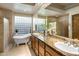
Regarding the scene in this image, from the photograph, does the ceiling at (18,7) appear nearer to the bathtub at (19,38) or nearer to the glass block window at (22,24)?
the glass block window at (22,24)

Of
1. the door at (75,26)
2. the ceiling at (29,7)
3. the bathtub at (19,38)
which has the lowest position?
the bathtub at (19,38)

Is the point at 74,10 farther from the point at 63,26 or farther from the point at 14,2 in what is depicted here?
the point at 14,2

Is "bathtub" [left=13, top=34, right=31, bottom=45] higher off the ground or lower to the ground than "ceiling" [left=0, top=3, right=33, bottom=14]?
lower

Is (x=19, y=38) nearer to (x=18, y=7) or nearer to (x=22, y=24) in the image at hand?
(x=22, y=24)

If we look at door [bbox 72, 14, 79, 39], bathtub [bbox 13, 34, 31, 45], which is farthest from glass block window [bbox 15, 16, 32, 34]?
door [bbox 72, 14, 79, 39]

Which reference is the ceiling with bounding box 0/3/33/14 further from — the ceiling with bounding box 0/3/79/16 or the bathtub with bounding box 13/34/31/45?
the bathtub with bounding box 13/34/31/45

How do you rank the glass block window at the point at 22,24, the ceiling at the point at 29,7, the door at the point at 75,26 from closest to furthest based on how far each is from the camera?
the door at the point at 75,26, the ceiling at the point at 29,7, the glass block window at the point at 22,24

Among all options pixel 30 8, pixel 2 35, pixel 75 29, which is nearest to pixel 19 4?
pixel 30 8

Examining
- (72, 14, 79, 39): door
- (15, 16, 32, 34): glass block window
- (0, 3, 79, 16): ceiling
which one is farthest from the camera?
(15, 16, 32, 34): glass block window

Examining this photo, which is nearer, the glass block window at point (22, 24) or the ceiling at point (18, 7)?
the ceiling at point (18, 7)

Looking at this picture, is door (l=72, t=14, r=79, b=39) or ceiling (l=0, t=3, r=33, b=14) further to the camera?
ceiling (l=0, t=3, r=33, b=14)

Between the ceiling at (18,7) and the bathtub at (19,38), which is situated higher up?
the ceiling at (18,7)

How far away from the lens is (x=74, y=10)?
2127 millimetres

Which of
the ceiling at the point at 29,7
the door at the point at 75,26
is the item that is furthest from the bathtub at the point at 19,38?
the door at the point at 75,26
